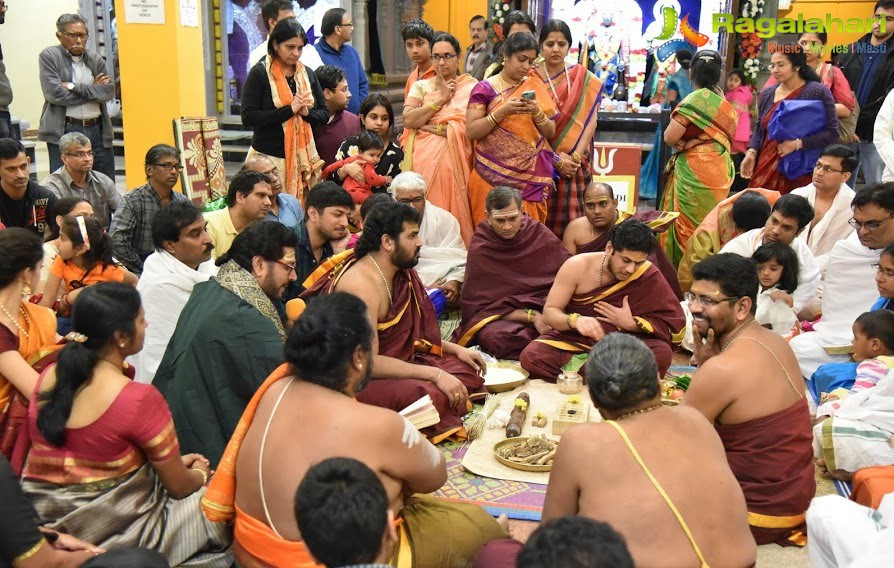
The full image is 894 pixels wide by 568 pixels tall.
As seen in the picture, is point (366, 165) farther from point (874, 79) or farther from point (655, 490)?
point (874, 79)

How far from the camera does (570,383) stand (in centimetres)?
482

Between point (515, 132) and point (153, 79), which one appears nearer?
point (515, 132)

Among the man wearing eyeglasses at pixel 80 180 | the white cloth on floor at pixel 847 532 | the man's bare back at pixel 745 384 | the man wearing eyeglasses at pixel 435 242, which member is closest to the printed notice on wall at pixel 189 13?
→ the man wearing eyeglasses at pixel 80 180

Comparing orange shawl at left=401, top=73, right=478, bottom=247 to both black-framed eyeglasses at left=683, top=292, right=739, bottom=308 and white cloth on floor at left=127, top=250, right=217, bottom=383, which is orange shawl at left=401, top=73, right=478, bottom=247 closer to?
white cloth on floor at left=127, top=250, right=217, bottom=383

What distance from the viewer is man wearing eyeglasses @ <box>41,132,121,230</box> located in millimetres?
5887

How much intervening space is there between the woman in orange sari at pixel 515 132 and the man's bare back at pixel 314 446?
4.12 meters

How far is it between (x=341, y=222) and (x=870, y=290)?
3.21 meters

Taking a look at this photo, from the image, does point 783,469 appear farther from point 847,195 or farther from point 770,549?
point 847,195

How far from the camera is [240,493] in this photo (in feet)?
8.70

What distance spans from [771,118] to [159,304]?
18.4 feet

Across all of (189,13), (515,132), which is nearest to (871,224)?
(515,132)

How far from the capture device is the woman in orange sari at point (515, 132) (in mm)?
6340

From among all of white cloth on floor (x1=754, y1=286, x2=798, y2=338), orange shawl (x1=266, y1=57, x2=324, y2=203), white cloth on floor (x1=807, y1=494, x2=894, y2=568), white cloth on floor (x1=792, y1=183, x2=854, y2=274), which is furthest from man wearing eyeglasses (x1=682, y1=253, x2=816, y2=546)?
orange shawl (x1=266, y1=57, x2=324, y2=203)

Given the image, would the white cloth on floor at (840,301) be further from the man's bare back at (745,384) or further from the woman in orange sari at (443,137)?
the woman in orange sari at (443,137)
